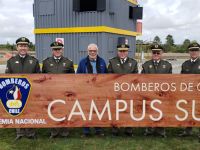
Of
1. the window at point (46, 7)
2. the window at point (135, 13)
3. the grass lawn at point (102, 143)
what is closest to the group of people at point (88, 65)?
the grass lawn at point (102, 143)

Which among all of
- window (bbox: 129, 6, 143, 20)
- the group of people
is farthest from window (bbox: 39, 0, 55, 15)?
the group of people

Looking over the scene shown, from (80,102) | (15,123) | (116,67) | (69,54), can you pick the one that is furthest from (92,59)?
(69,54)

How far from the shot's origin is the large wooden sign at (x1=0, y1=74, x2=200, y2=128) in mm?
5762

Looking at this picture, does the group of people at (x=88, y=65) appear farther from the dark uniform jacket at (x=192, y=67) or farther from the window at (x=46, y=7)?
the window at (x=46, y=7)

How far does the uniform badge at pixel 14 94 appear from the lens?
5.72 m

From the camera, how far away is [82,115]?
19.1 ft

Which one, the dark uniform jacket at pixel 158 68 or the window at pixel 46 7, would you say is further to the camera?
the window at pixel 46 7

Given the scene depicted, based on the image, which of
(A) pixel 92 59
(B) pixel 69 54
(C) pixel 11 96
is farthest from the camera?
(B) pixel 69 54

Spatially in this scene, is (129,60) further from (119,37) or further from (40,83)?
(119,37)

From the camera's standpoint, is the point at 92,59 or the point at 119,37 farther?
the point at 119,37

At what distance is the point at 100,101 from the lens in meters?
5.80

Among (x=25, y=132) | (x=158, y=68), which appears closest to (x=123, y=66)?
(x=158, y=68)

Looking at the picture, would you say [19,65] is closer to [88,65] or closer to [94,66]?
[88,65]

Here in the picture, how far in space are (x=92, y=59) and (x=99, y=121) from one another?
119 cm
